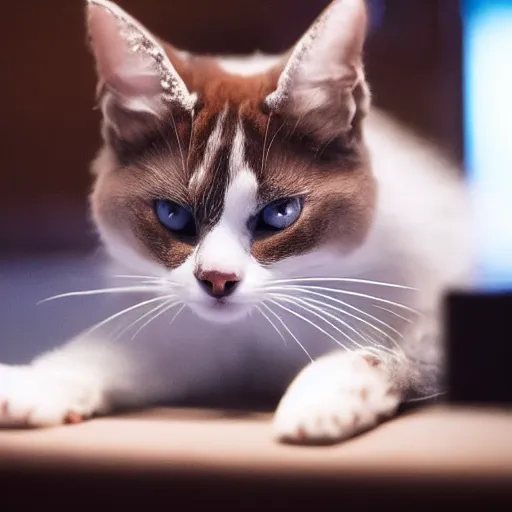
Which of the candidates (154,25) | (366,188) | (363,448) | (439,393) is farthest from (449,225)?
(154,25)

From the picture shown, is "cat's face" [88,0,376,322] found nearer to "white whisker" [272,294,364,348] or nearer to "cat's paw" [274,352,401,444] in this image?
"white whisker" [272,294,364,348]

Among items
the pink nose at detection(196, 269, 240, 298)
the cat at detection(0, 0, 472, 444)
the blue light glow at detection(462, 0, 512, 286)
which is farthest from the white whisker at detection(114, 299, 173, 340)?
the blue light glow at detection(462, 0, 512, 286)

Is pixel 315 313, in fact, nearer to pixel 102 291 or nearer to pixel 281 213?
pixel 281 213

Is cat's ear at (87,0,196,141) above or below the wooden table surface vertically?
above

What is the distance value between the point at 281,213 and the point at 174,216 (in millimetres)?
154

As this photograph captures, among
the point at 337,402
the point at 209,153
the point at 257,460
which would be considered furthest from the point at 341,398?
the point at 209,153

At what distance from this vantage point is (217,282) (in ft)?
3.38

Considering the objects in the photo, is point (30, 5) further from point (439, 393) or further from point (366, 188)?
point (439, 393)

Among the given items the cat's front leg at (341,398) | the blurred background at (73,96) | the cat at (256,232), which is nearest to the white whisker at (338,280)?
the cat at (256,232)

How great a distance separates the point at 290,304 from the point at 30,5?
2.04 feet

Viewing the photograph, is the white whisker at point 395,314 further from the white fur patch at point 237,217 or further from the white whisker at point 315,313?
the white fur patch at point 237,217

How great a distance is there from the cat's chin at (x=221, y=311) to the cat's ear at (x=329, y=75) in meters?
0.28

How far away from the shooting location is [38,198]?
1.20 m

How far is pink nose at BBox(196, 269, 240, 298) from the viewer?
103cm
